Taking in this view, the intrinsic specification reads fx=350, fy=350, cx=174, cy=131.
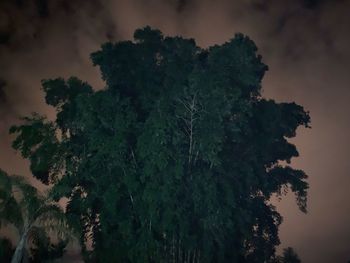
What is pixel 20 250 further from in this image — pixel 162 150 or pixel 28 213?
pixel 162 150

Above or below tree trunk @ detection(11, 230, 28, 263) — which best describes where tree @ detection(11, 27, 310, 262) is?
above

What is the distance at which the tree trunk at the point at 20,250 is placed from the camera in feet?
38.4

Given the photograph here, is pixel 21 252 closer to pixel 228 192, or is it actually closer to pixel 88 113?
pixel 88 113

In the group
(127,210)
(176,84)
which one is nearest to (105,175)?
Answer: (127,210)

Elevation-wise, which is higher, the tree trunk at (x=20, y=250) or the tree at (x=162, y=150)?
the tree at (x=162, y=150)

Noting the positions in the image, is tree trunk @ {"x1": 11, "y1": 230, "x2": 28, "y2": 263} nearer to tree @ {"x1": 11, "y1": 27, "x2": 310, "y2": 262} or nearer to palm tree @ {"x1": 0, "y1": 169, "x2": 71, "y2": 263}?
palm tree @ {"x1": 0, "y1": 169, "x2": 71, "y2": 263}

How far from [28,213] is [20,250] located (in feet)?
4.08

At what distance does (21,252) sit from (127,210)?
12.6 feet

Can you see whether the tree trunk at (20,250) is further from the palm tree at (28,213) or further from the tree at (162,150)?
the tree at (162,150)

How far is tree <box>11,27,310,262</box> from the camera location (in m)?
12.0

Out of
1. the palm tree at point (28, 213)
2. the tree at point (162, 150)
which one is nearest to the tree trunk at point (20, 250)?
the palm tree at point (28, 213)

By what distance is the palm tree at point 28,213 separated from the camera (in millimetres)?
12039

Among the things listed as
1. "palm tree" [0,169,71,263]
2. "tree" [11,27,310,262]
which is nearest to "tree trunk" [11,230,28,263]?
"palm tree" [0,169,71,263]

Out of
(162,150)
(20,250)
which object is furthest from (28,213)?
(162,150)
